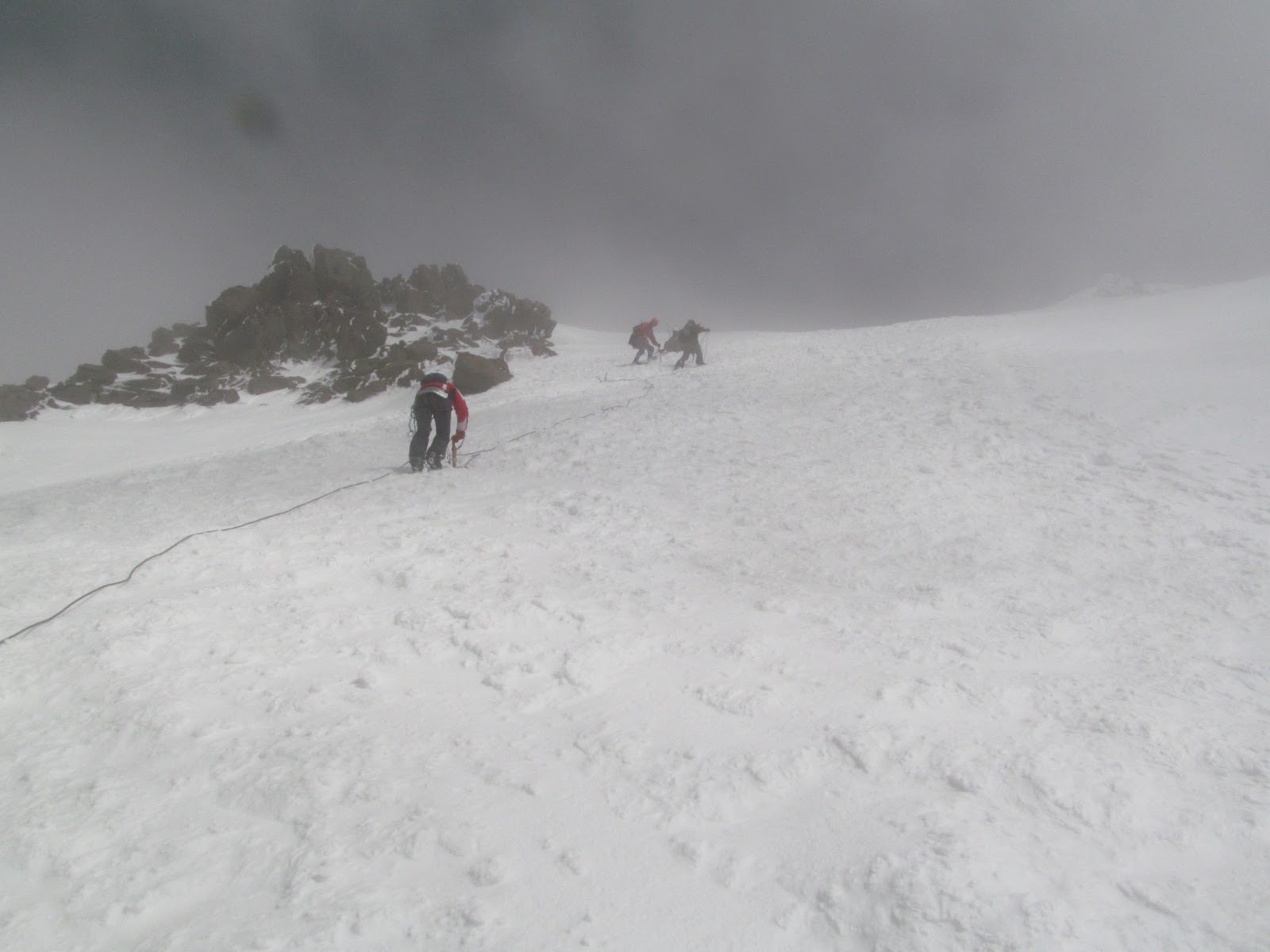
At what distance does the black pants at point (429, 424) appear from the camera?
10406mm

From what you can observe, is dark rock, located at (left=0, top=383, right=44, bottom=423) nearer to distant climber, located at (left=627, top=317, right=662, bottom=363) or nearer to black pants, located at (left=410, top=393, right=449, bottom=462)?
distant climber, located at (left=627, top=317, right=662, bottom=363)

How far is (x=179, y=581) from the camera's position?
589 cm

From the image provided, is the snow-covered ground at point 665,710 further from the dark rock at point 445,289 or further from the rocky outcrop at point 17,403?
the dark rock at point 445,289

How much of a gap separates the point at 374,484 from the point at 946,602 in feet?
24.0

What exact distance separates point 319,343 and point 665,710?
116ft

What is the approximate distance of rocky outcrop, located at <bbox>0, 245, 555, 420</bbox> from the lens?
2781cm

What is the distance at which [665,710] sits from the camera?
157 inches

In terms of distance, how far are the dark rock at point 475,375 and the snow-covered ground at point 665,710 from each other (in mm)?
14187

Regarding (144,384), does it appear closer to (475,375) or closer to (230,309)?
(230,309)

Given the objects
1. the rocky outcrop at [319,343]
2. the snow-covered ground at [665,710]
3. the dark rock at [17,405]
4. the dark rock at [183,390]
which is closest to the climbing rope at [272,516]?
the snow-covered ground at [665,710]

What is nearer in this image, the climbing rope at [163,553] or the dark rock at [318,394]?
the climbing rope at [163,553]

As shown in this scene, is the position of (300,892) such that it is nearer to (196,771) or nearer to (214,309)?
(196,771)

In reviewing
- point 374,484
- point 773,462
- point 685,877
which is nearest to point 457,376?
point 374,484

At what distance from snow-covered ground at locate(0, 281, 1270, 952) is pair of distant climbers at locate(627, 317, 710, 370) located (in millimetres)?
12545
